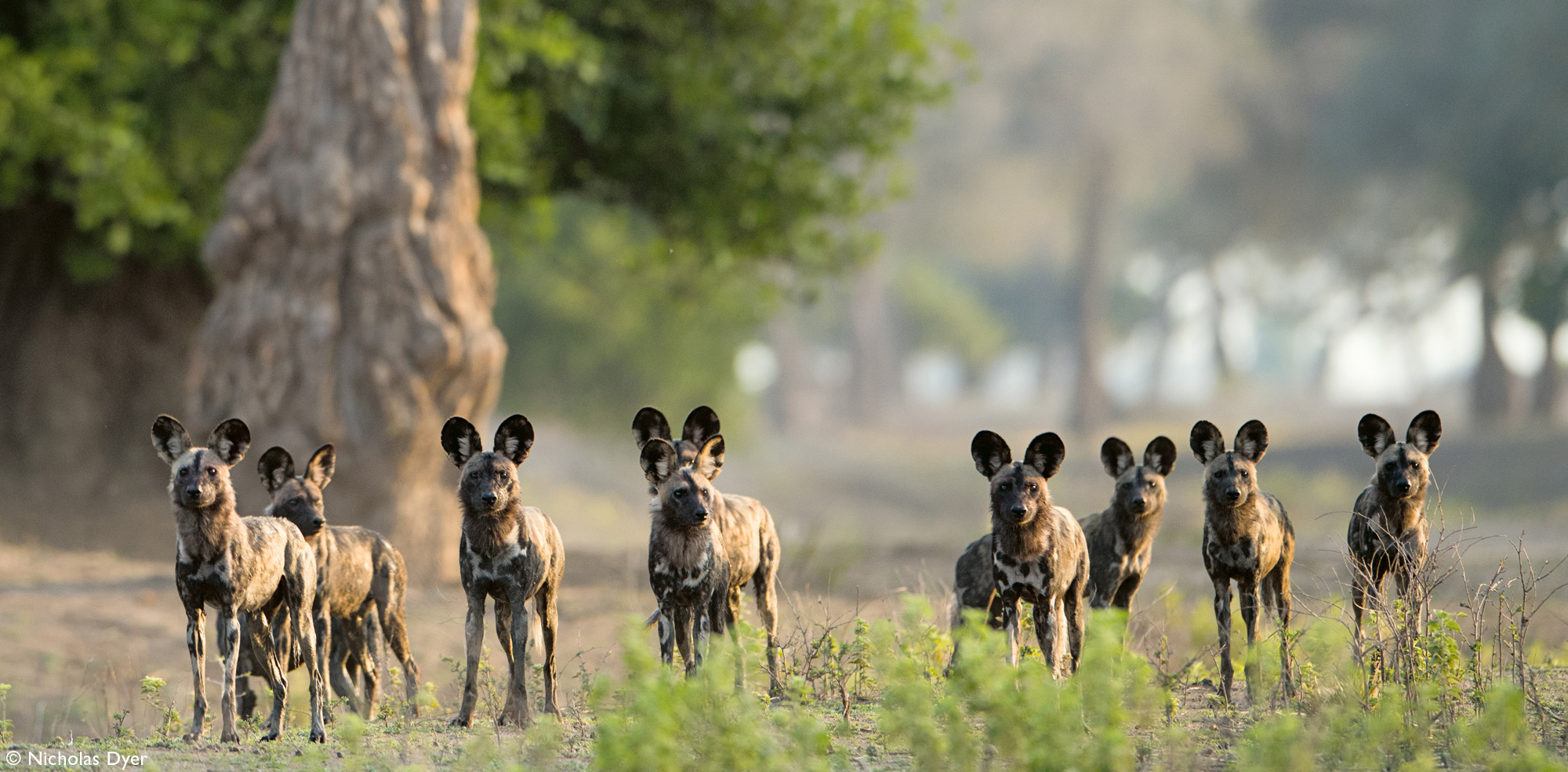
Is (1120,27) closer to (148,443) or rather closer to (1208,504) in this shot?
(148,443)

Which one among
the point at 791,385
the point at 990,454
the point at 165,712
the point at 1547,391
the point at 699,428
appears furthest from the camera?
the point at 791,385

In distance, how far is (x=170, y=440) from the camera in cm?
660

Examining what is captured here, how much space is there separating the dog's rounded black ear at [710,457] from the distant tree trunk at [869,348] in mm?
43757

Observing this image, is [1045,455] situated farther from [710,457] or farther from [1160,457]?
[710,457]

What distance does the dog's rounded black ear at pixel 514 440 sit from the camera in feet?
21.8

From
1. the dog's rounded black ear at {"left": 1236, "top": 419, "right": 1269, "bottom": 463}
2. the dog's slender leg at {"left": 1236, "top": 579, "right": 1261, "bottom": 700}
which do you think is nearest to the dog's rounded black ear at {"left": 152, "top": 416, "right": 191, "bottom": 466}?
the dog's rounded black ear at {"left": 1236, "top": 419, "right": 1269, "bottom": 463}

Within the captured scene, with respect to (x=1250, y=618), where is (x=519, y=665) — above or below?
below

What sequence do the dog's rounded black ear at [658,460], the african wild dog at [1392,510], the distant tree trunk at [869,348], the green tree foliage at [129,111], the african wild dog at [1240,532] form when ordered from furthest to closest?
the distant tree trunk at [869,348], the green tree foliage at [129,111], the african wild dog at [1392,510], the african wild dog at [1240,532], the dog's rounded black ear at [658,460]

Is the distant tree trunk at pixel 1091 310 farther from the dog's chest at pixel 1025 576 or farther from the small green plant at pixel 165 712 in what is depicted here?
the small green plant at pixel 165 712

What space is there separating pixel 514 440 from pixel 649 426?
84 cm

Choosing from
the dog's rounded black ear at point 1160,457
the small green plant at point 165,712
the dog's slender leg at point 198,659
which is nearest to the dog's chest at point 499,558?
the dog's slender leg at point 198,659

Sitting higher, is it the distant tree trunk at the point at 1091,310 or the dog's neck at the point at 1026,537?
the distant tree trunk at the point at 1091,310

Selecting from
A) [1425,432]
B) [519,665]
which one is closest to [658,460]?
[519,665]

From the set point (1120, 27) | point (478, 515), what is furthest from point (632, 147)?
point (1120, 27)
